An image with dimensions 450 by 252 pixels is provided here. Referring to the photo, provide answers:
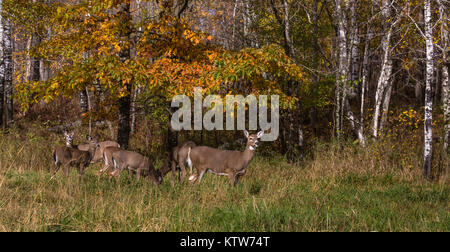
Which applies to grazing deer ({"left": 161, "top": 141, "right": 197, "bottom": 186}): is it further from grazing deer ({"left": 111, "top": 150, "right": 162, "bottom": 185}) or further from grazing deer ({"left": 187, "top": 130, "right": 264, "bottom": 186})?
grazing deer ({"left": 111, "top": 150, "right": 162, "bottom": 185})

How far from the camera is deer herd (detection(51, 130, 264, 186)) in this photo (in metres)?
9.45

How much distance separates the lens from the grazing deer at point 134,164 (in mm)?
9602

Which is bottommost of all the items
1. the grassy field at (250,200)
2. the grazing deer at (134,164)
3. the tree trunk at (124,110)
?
the grassy field at (250,200)

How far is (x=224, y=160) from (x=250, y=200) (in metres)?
2.30

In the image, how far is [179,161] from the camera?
1014cm

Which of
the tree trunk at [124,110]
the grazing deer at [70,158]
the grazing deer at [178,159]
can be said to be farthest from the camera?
the tree trunk at [124,110]

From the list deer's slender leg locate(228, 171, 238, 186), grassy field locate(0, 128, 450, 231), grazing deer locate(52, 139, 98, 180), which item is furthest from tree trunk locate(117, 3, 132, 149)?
deer's slender leg locate(228, 171, 238, 186)

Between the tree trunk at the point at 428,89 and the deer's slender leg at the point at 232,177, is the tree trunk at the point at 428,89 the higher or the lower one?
the higher one

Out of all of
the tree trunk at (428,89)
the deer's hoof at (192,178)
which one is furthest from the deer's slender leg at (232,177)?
the tree trunk at (428,89)

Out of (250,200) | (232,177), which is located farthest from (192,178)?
(250,200)

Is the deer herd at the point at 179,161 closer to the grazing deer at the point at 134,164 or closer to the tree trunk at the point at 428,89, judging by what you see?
the grazing deer at the point at 134,164

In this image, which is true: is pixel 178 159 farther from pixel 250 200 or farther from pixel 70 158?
pixel 250 200
